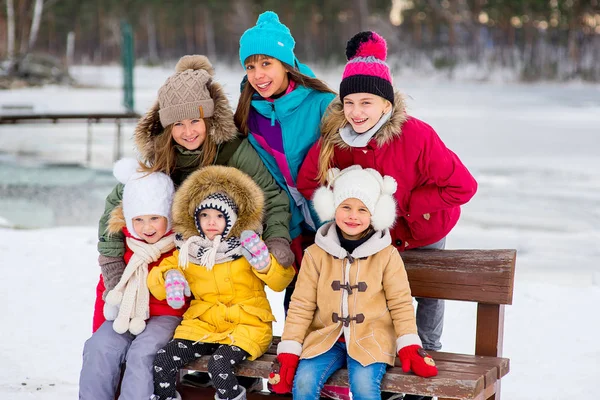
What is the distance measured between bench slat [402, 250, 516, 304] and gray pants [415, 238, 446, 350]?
216 millimetres

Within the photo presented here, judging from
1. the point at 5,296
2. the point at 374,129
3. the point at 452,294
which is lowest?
the point at 5,296

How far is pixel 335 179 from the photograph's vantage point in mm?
2832

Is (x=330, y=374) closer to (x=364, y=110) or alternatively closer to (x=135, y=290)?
(x=135, y=290)

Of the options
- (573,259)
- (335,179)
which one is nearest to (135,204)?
(335,179)

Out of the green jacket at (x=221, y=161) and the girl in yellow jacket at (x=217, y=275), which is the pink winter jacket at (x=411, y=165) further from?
the girl in yellow jacket at (x=217, y=275)

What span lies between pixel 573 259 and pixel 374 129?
3.86m

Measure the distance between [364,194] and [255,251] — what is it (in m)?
0.44

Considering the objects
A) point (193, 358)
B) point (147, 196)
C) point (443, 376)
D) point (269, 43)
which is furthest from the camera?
point (269, 43)

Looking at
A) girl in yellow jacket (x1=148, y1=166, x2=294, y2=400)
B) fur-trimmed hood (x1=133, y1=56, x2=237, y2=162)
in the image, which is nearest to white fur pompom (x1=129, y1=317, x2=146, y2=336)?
girl in yellow jacket (x1=148, y1=166, x2=294, y2=400)

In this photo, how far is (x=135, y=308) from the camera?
2.93 meters

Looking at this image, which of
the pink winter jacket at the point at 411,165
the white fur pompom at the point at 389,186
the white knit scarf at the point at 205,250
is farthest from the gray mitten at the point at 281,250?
the white fur pompom at the point at 389,186

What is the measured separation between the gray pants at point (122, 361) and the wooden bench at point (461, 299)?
6.2 inches

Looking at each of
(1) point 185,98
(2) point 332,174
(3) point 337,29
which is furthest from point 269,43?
(3) point 337,29

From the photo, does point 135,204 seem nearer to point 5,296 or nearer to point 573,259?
point 5,296
